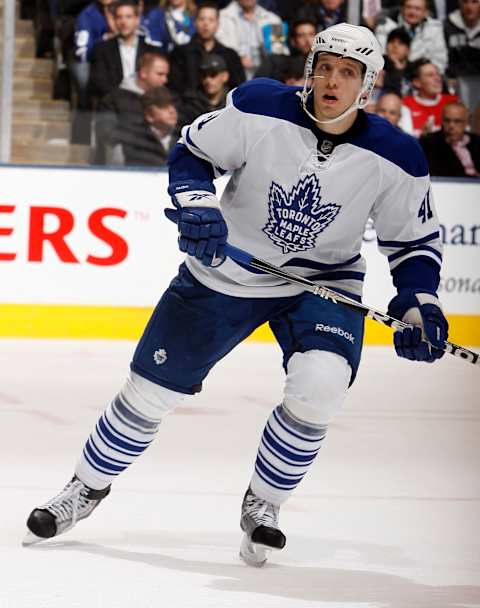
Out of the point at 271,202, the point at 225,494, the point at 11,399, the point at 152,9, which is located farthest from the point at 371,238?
the point at 271,202

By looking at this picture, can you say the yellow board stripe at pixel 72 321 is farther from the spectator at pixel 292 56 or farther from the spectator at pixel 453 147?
the spectator at pixel 292 56

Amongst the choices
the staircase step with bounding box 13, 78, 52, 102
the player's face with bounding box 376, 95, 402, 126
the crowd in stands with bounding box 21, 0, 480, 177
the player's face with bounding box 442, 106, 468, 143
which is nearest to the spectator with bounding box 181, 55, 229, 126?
the crowd in stands with bounding box 21, 0, 480, 177

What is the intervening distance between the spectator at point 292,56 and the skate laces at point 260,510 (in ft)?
12.7

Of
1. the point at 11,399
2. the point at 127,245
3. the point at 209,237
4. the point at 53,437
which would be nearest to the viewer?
the point at 209,237

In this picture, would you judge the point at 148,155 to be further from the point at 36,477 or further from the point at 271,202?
the point at 271,202

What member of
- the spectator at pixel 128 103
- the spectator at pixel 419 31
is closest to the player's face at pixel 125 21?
the spectator at pixel 128 103

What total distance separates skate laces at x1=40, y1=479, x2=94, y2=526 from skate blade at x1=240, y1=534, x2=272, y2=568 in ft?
1.19

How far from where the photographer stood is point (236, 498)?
3.19 meters

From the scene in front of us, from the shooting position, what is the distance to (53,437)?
383cm

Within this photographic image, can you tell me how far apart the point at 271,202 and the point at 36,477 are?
1109 mm

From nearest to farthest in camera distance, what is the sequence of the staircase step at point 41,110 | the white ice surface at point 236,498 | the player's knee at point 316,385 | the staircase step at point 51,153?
1. the white ice surface at point 236,498
2. the player's knee at point 316,385
3. the staircase step at point 51,153
4. the staircase step at point 41,110

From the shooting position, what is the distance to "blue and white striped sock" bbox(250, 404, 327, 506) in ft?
8.36

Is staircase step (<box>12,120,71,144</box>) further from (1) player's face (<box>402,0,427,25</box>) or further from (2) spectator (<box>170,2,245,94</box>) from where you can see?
(1) player's face (<box>402,0,427,25</box>)

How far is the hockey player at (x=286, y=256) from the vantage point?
2.55 metres
